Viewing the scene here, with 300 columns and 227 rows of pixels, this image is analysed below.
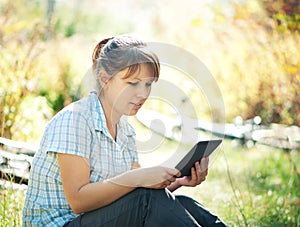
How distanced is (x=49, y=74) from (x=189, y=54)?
2.51m

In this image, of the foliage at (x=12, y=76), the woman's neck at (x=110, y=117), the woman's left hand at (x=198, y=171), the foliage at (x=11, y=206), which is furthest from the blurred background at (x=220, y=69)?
the woman's neck at (x=110, y=117)

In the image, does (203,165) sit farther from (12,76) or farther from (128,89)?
(12,76)

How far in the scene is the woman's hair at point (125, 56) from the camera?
2.61 metres

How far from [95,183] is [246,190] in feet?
8.76

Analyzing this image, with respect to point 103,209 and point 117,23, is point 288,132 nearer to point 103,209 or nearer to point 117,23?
point 103,209

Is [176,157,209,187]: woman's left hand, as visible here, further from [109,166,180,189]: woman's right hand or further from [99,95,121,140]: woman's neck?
[99,95,121,140]: woman's neck

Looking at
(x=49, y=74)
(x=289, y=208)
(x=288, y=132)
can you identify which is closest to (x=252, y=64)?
(x=288, y=132)

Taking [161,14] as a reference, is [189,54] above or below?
below

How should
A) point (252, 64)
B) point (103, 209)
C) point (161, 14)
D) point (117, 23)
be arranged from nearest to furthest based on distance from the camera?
point (103, 209) → point (252, 64) → point (161, 14) → point (117, 23)

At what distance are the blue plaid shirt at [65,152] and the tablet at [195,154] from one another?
30 cm

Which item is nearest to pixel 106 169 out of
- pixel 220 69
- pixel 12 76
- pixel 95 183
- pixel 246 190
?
pixel 95 183

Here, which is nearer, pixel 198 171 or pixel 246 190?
pixel 198 171

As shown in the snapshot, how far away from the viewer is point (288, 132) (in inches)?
252

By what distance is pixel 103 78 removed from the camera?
2.69m
